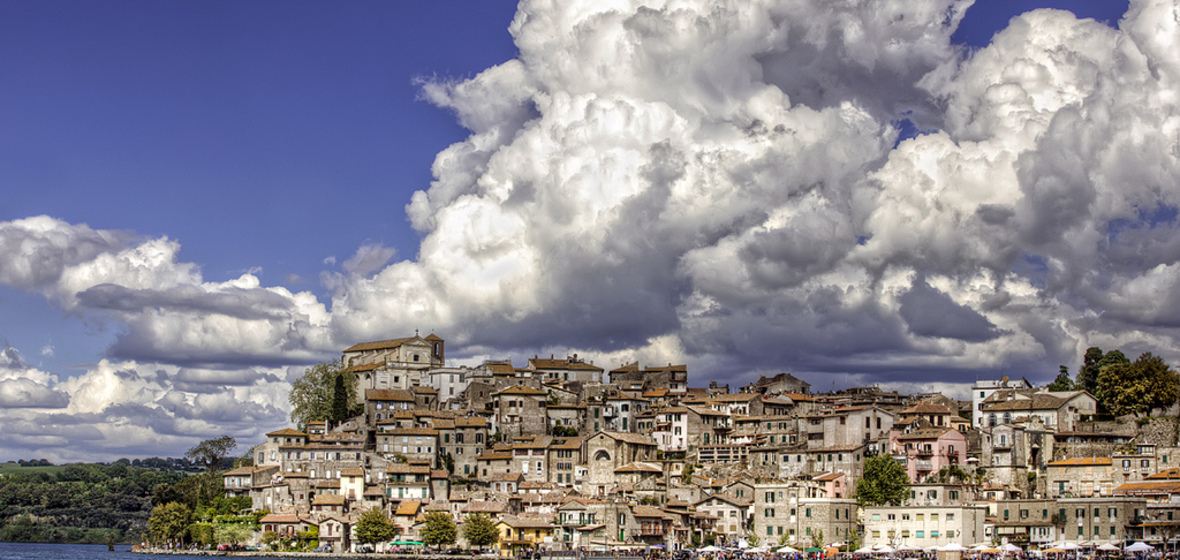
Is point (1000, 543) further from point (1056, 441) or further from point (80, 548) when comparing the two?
point (80, 548)

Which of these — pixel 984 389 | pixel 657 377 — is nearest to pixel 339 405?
pixel 657 377

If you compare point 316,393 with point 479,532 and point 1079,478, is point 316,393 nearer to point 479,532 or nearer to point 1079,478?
point 479,532

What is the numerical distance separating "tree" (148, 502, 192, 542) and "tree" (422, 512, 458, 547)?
25.1 m

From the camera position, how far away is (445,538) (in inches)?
3312

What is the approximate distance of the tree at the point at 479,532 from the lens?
8256 centimetres

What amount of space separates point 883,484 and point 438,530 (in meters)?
31.9

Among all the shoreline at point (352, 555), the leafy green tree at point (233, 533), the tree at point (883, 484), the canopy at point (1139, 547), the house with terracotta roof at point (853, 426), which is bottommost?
the shoreline at point (352, 555)

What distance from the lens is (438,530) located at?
84.0 metres

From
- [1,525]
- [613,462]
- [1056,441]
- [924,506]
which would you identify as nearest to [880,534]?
[924,506]

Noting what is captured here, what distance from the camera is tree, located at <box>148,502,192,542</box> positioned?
319 feet

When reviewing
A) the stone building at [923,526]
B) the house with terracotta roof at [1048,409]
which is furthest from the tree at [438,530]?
Result: the house with terracotta roof at [1048,409]

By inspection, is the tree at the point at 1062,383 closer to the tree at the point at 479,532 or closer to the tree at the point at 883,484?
the tree at the point at 883,484

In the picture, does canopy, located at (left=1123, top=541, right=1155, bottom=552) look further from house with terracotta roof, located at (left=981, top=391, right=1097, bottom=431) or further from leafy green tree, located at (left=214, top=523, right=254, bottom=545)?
leafy green tree, located at (left=214, top=523, right=254, bottom=545)

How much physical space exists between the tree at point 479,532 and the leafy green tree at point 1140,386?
46.9m
